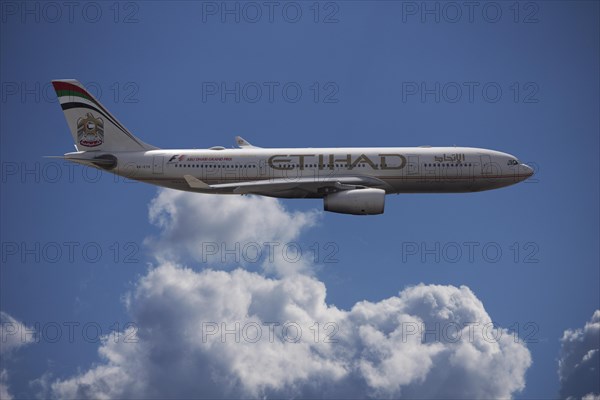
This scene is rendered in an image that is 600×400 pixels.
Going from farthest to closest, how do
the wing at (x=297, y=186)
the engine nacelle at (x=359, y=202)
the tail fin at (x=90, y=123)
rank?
1. the tail fin at (x=90, y=123)
2. the wing at (x=297, y=186)
3. the engine nacelle at (x=359, y=202)

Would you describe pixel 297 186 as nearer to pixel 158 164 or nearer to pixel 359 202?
pixel 359 202

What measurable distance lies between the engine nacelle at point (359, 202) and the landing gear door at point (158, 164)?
16.6m

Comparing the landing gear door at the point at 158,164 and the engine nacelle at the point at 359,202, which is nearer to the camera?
the engine nacelle at the point at 359,202

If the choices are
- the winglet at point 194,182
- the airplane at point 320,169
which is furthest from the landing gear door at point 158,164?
the winglet at point 194,182

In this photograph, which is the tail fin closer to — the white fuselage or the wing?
the white fuselage

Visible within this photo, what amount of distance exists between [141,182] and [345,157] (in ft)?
60.5

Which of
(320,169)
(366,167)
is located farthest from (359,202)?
(320,169)

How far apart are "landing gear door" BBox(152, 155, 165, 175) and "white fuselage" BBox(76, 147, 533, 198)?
93 mm

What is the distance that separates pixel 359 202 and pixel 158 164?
19.2 m

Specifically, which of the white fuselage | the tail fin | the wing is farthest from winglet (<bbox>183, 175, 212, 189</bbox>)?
the tail fin

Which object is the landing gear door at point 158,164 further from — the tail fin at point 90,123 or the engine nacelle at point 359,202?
the engine nacelle at point 359,202

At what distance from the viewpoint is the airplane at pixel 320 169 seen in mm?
56469

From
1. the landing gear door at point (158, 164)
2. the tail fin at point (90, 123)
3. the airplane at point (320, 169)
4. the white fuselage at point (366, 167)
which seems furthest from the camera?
the tail fin at point (90, 123)

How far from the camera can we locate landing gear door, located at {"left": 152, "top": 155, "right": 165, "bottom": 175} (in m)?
61.5
